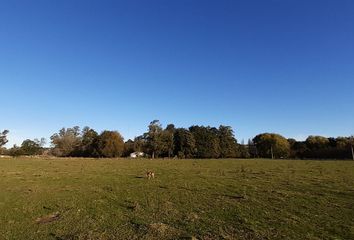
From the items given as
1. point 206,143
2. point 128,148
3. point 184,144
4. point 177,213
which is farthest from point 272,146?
point 177,213

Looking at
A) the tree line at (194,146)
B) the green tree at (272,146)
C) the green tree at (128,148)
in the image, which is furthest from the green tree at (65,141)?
the green tree at (272,146)

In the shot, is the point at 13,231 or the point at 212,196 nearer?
the point at 13,231

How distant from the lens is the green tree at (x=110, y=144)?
362 feet

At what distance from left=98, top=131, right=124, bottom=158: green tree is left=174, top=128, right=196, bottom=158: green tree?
60.6 ft

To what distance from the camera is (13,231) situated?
1238cm

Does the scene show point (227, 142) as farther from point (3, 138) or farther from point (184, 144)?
point (3, 138)

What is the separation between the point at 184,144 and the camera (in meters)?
112

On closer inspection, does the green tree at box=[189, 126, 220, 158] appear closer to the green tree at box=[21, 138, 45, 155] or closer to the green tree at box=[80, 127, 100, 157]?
the green tree at box=[80, 127, 100, 157]

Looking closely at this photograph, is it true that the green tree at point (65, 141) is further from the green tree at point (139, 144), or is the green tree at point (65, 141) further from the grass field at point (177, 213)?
the grass field at point (177, 213)

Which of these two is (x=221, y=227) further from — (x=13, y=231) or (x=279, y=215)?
(x=13, y=231)

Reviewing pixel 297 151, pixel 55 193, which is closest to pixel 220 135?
pixel 297 151

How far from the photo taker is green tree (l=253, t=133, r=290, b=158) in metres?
130

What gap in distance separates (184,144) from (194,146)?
12.2ft

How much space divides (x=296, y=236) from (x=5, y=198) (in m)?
16.1
